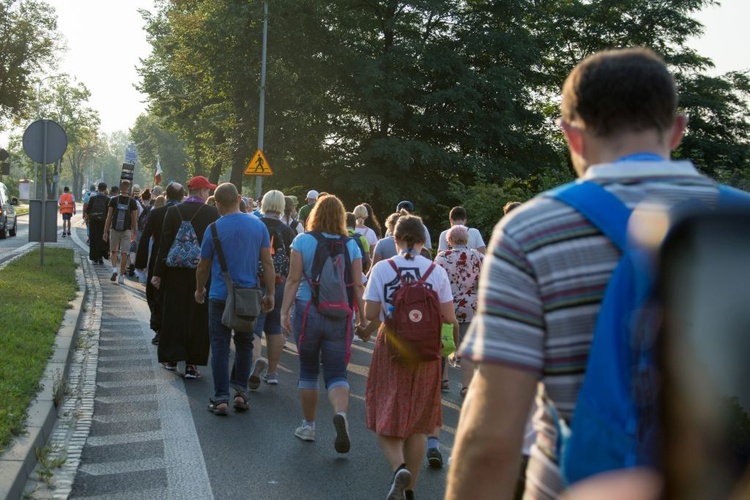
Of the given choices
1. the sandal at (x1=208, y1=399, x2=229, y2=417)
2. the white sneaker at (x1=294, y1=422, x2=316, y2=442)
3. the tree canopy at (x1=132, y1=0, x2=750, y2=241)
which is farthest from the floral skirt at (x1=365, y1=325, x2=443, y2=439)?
the tree canopy at (x1=132, y1=0, x2=750, y2=241)

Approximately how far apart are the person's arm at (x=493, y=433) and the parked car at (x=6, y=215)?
35.3 meters

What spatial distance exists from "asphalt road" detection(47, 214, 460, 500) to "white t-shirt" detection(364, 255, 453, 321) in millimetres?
1112

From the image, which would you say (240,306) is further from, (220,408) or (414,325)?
(414,325)

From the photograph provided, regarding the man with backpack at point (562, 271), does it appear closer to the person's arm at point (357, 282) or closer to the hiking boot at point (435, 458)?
the hiking boot at point (435, 458)

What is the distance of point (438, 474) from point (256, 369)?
127 inches

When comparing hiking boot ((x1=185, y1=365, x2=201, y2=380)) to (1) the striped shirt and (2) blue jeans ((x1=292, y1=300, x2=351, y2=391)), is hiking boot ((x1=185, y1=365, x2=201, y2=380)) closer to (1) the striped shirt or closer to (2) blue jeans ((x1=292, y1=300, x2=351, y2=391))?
(2) blue jeans ((x1=292, y1=300, x2=351, y2=391))

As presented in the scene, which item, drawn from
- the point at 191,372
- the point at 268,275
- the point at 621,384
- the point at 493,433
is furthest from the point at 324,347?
the point at 621,384

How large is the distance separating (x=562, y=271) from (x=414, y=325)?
155 inches

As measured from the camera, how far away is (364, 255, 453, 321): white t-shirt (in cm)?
604

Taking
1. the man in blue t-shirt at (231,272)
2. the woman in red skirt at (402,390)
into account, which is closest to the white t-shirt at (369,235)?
the man in blue t-shirt at (231,272)

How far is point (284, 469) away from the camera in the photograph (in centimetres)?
624

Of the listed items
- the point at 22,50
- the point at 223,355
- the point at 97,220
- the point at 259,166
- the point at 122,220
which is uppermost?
the point at 22,50

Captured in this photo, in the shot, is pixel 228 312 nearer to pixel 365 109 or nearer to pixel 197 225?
pixel 197 225

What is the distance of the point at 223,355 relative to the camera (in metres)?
7.93
